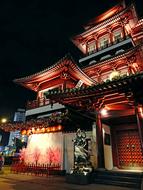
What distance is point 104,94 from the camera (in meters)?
8.92

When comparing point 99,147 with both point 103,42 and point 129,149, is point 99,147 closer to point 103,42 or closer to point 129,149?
point 129,149

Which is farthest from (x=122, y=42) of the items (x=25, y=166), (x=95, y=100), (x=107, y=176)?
(x=25, y=166)

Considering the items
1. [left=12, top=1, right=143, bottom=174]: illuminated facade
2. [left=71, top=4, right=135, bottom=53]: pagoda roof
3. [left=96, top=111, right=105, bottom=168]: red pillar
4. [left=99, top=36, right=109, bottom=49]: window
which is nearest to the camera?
[left=12, top=1, right=143, bottom=174]: illuminated facade

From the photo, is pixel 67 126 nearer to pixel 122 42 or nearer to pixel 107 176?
pixel 107 176

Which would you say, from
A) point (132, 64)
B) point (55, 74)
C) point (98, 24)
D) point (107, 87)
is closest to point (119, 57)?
point (132, 64)

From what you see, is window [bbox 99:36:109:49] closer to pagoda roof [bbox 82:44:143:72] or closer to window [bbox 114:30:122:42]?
window [bbox 114:30:122:42]

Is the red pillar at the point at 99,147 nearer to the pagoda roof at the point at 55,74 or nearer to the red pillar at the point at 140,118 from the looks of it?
the red pillar at the point at 140,118

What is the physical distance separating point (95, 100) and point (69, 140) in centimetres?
509

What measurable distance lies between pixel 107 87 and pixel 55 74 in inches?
411

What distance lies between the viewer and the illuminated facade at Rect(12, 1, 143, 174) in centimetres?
890

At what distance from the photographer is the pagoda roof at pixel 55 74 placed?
637 inches

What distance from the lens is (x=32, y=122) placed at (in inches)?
621

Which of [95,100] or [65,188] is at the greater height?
[95,100]

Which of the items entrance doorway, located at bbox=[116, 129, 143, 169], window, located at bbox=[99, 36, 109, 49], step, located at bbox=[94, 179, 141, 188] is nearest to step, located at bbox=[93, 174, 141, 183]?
step, located at bbox=[94, 179, 141, 188]
